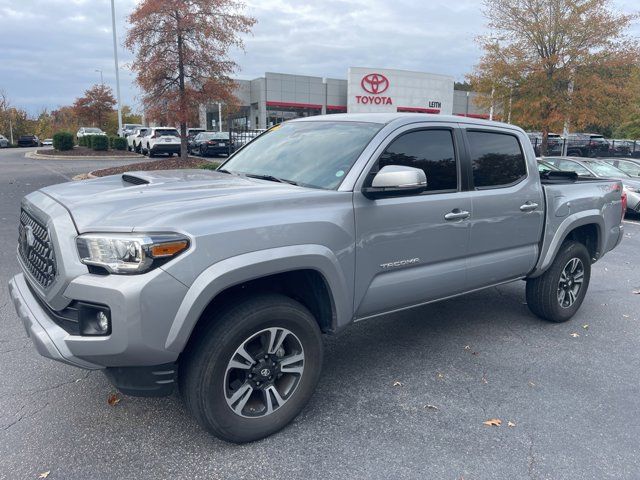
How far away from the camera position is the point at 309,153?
3.76 metres

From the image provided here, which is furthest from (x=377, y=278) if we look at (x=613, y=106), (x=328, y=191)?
(x=613, y=106)

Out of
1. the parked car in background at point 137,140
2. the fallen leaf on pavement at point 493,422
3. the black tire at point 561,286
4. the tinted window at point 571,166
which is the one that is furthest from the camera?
the parked car in background at point 137,140

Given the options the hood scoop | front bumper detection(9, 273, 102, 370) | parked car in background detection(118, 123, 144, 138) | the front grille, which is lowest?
front bumper detection(9, 273, 102, 370)

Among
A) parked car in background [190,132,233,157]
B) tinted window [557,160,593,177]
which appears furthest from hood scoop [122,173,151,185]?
parked car in background [190,132,233,157]

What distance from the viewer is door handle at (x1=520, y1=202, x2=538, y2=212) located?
435cm

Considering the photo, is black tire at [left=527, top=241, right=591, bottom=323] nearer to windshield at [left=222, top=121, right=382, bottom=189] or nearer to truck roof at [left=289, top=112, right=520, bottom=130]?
truck roof at [left=289, top=112, right=520, bottom=130]

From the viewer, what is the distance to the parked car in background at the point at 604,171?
1223 centimetres

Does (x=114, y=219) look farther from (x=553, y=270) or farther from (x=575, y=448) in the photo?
(x=553, y=270)

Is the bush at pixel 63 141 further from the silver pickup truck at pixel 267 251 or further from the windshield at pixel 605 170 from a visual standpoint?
the silver pickup truck at pixel 267 251

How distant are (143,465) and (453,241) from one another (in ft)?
8.14

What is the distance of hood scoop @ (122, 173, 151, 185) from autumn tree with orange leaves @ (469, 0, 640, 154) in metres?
16.7

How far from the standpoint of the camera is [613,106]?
56.5 ft

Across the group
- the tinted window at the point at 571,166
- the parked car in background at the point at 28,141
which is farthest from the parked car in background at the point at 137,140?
the parked car in background at the point at 28,141

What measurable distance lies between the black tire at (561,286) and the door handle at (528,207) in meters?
0.70
